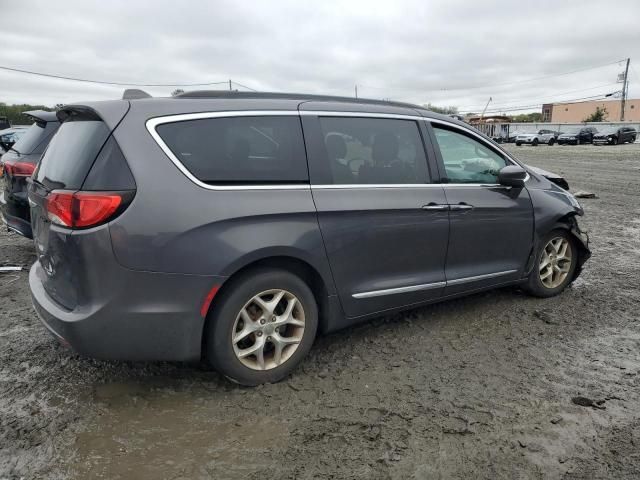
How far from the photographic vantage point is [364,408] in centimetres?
286

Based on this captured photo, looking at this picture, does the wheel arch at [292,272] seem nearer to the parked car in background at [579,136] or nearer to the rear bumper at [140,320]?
the rear bumper at [140,320]

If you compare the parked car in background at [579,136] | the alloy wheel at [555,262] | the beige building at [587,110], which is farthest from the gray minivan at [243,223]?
the beige building at [587,110]

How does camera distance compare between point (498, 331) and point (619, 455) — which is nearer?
point (619, 455)

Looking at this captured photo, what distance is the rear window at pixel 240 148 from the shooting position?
2783mm

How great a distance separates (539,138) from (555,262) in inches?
1689

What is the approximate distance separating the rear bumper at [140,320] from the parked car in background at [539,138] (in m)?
45.3

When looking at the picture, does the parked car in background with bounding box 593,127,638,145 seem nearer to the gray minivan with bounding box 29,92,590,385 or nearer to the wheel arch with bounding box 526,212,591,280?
the wheel arch with bounding box 526,212,591,280

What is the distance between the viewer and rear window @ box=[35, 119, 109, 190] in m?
2.71

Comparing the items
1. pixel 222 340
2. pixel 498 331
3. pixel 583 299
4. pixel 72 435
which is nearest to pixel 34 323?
pixel 72 435

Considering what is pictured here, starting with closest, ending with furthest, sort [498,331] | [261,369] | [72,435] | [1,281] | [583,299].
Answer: [72,435]
[261,369]
[498,331]
[583,299]
[1,281]

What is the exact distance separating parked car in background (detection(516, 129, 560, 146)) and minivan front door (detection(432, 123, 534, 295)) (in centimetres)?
4275

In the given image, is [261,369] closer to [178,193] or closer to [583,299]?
[178,193]

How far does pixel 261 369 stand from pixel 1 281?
11.8ft

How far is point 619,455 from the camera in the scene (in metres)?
2.47
